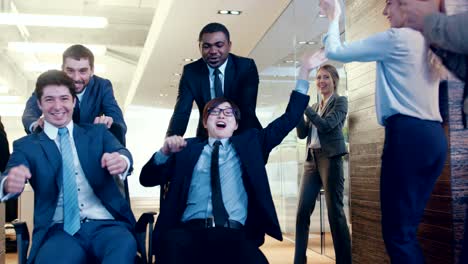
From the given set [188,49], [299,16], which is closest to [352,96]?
[299,16]

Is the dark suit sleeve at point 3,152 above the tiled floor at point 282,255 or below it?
above

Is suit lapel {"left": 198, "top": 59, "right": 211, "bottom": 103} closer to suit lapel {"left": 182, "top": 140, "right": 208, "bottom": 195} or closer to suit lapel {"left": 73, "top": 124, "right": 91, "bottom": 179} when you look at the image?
suit lapel {"left": 182, "top": 140, "right": 208, "bottom": 195}

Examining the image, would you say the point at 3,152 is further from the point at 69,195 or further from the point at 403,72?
the point at 403,72

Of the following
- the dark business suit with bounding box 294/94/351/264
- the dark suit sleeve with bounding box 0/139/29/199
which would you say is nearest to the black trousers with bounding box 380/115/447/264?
the dark suit sleeve with bounding box 0/139/29/199

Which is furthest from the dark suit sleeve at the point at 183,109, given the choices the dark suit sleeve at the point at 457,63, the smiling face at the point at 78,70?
the dark suit sleeve at the point at 457,63

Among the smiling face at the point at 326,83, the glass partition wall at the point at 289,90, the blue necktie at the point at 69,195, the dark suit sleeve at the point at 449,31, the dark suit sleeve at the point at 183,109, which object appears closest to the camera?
the dark suit sleeve at the point at 449,31

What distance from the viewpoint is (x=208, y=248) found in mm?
2029

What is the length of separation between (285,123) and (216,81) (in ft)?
1.95

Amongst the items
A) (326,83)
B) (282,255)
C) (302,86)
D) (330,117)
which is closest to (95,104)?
(302,86)

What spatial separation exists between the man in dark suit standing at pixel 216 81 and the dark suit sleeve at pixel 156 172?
1.32 ft

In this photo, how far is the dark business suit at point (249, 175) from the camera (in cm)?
228

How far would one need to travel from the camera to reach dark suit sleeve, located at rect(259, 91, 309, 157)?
2398 millimetres

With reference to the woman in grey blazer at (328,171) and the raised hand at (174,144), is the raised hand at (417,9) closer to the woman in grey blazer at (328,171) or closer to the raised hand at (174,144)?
the raised hand at (174,144)

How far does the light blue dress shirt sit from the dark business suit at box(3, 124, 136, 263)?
1107 millimetres
